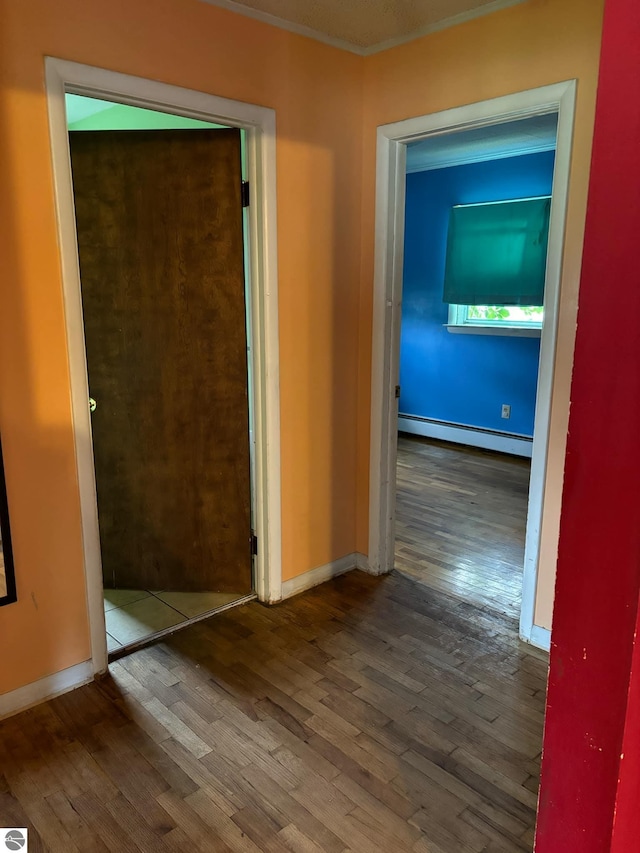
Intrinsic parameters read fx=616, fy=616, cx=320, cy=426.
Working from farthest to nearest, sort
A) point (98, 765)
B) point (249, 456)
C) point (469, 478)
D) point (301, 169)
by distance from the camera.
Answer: point (469, 478)
point (249, 456)
point (301, 169)
point (98, 765)

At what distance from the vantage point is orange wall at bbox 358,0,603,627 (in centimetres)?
204

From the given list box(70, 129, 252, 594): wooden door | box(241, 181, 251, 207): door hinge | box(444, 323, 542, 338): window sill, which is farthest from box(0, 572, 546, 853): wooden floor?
box(444, 323, 542, 338): window sill

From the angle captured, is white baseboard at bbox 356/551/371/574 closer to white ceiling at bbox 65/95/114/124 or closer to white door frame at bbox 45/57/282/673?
white door frame at bbox 45/57/282/673

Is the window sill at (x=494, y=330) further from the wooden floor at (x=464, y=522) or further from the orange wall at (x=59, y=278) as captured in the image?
the orange wall at (x=59, y=278)

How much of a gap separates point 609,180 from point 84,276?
7.36ft

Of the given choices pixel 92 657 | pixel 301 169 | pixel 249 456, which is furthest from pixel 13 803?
pixel 301 169

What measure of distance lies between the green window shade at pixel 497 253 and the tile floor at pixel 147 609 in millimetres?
3432

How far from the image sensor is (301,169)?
2.54 meters

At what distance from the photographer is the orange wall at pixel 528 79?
204 centimetres

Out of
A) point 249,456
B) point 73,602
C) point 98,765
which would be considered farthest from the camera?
point 249,456

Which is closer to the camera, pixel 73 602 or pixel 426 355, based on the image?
pixel 73 602

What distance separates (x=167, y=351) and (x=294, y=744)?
1.57 meters

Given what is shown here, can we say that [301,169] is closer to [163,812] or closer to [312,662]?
[312,662]

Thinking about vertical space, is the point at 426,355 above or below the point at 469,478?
above
